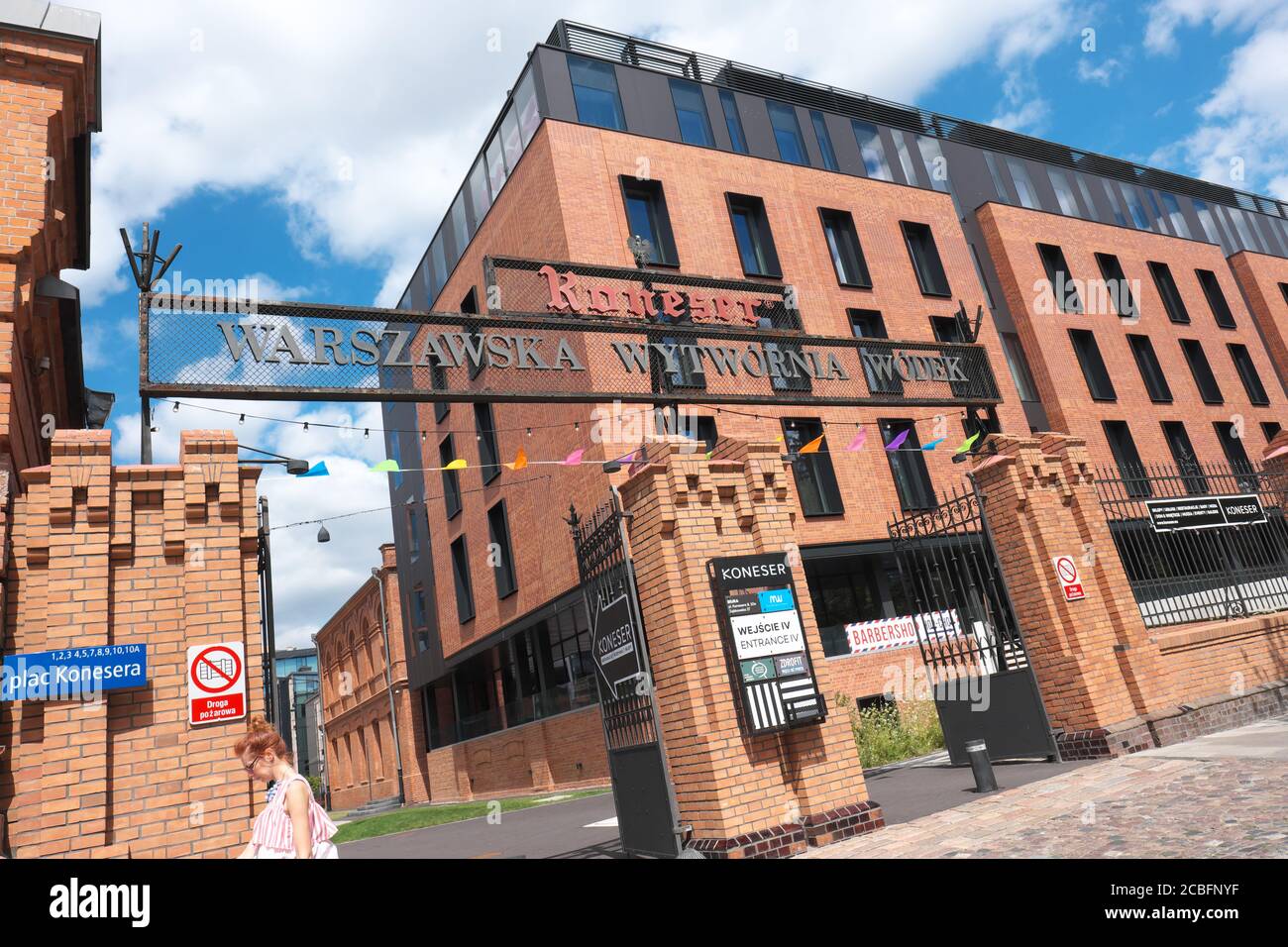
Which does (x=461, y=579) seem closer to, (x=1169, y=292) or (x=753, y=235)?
(x=753, y=235)

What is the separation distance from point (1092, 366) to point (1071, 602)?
2207cm

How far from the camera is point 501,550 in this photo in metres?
24.9

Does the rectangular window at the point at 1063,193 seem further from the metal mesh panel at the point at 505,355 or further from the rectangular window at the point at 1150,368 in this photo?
the metal mesh panel at the point at 505,355

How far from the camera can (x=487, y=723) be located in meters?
27.4

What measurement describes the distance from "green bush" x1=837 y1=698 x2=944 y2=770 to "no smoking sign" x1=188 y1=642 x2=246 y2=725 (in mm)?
11191

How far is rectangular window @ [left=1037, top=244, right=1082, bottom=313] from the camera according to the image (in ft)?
94.8

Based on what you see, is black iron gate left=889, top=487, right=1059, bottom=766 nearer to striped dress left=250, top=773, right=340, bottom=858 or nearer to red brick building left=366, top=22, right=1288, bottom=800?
red brick building left=366, top=22, right=1288, bottom=800

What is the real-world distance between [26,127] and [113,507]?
401 centimetres

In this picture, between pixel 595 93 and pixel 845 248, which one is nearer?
pixel 595 93

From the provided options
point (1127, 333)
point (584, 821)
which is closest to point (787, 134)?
point (1127, 333)

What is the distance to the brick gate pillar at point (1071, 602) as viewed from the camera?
31.9ft

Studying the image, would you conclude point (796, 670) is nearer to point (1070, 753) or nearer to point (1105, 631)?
point (1070, 753)
